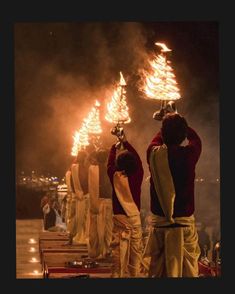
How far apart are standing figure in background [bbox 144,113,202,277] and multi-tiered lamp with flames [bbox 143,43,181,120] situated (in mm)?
324

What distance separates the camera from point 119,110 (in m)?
13.7

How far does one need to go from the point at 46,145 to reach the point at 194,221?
175 centimetres

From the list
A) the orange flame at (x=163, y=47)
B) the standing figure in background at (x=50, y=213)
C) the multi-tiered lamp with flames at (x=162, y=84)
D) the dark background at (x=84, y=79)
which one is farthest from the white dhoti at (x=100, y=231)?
the orange flame at (x=163, y=47)

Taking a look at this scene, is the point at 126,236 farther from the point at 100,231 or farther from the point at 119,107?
the point at 119,107

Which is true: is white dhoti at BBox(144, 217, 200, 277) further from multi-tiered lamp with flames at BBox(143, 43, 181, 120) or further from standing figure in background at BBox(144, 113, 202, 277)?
multi-tiered lamp with flames at BBox(143, 43, 181, 120)

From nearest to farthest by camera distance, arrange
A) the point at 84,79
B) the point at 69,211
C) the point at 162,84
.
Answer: the point at 162,84 → the point at 84,79 → the point at 69,211

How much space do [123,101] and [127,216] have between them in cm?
122

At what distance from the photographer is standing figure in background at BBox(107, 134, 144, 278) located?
13445mm

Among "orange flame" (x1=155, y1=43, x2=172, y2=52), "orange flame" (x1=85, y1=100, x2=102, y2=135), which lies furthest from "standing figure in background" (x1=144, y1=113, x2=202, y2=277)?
"orange flame" (x1=155, y1=43, x2=172, y2=52)

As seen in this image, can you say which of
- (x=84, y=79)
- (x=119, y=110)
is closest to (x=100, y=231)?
(x=119, y=110)

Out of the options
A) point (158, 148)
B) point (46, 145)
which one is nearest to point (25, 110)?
point (46, 145)

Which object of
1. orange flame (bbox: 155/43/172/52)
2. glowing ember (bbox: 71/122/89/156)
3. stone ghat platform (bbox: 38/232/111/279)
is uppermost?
orange flame (bbox: 155/43/172/52)

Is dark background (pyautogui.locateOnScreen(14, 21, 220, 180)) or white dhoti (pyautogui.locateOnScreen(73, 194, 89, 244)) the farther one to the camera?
white dhoti (pyautogui.locateOnScreen(73, 194, 89, 244))

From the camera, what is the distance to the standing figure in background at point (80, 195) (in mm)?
13719
